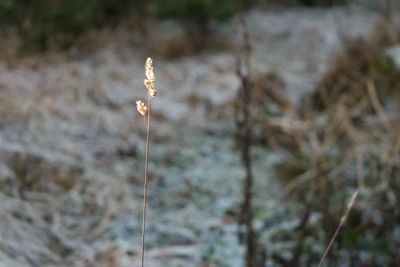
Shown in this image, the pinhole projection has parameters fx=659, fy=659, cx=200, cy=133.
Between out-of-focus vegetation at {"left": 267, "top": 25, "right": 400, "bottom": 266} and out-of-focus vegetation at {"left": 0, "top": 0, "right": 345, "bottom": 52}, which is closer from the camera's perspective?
out-of-focus vegetation at {"left": 267, "top": 25, "right": 400, "bottom": 266}

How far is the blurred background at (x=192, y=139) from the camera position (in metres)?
2.21

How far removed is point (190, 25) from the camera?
494cm

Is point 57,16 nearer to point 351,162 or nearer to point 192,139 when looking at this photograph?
point 192,139

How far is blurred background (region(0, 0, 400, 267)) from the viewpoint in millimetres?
2211

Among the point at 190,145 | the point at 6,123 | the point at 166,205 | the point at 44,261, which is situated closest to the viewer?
the point at 44,261

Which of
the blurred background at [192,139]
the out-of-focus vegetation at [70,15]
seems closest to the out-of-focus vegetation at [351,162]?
the blurred background at [192,139]

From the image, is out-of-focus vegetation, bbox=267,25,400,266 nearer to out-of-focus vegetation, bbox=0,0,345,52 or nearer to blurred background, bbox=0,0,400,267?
blurred background, bbox=0,0,400,267

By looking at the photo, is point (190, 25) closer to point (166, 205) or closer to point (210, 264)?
point (166, 205)

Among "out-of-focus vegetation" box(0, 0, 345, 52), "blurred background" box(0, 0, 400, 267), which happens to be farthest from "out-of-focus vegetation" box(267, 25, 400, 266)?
"out-of-focus vegetation" box(0, 0, 345, 52)

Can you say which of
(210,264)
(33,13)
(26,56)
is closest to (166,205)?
(210,264)

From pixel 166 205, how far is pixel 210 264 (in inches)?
18.6

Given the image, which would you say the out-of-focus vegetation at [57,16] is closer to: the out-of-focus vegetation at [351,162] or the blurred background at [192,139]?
the blurred background at [192,139]

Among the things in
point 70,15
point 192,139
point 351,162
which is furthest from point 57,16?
point 351,162

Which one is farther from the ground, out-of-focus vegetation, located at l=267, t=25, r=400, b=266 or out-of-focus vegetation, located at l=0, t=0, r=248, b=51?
out-of-focus vegetation, located at l=0, t=0, r=248, b=51
